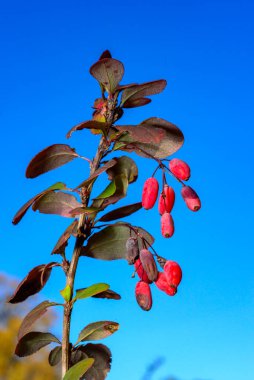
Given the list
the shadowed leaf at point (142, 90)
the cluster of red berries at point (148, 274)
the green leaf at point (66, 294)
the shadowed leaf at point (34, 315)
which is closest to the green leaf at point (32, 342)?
the shadowed leaf at point (34, 315)

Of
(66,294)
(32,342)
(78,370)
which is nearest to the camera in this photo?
(78,370)

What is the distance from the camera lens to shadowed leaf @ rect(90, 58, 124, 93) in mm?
1332

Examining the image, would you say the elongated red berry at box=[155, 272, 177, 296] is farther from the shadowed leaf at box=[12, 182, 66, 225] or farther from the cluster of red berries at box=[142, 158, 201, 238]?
the shadowed leaf at box=[12, 182, 66, 225]

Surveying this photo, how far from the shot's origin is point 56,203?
1.30 m

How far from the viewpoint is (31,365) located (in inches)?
331

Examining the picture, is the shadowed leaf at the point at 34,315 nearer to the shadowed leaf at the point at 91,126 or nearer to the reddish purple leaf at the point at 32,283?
the reddish purple leaf at the point at 32,283

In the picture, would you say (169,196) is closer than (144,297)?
No

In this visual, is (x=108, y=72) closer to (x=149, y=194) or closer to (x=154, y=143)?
(x=154, y=143)

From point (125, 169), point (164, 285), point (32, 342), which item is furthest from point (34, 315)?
point (125, 169)

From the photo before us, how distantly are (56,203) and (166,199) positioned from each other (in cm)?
26

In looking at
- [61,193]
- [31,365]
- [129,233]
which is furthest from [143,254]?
[31,365]

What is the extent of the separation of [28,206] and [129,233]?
0.25 m

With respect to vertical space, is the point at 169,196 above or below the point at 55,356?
above

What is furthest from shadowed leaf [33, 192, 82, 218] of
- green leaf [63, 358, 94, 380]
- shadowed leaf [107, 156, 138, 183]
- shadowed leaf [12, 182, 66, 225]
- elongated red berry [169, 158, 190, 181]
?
green leaf [63, 358, 94, 380]
